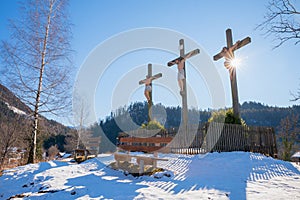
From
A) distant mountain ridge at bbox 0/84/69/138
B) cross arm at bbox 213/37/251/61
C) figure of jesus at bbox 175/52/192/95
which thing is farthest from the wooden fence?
distant mountain ridge at bbox 0/84/69/138

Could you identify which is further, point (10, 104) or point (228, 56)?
point (228, 56)

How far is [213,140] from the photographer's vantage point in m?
8.40

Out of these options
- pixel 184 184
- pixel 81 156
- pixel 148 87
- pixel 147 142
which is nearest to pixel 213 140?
pixel 147 142

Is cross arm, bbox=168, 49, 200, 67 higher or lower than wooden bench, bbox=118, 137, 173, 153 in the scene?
higher

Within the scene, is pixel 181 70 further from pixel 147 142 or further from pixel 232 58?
pixel 147 142

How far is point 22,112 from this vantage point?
789 centimetres

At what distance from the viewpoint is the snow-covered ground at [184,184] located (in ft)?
12.0

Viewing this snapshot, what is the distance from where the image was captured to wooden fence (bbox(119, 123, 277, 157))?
→ 836 centimetres

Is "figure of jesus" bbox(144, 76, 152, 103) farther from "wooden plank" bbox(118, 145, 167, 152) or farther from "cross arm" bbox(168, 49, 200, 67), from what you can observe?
"wooden plank" bbox(118, 145, 167, 152)

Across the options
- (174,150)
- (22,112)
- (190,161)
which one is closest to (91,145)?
(22,112)

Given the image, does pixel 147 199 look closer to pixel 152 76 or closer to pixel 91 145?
pixel 91 145

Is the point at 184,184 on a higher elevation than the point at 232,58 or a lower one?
lower

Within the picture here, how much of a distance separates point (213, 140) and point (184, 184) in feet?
14.4

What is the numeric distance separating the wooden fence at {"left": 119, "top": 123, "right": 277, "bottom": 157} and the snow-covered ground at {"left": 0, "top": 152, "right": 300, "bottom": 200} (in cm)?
157
